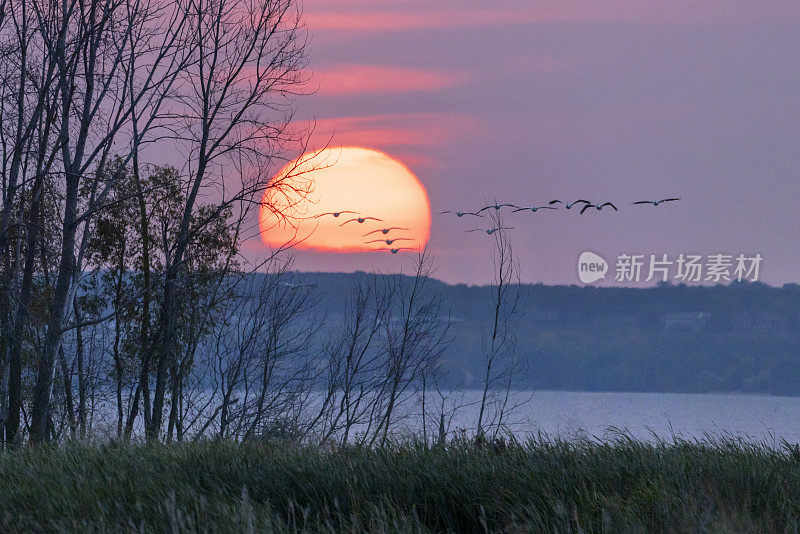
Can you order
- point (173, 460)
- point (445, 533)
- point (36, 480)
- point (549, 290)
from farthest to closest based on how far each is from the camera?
1. point (549, 290)
2. point (173, 460)
3. point (36, 480)
4. point (445, 533)

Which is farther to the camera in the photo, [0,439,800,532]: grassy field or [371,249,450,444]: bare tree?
[371,249,450,444]: bare tree

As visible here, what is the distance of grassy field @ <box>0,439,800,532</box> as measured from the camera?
18.3 feet

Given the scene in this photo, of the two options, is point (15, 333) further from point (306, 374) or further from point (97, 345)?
point (97, 345)

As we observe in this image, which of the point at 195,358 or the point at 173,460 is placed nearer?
the point at 173,460

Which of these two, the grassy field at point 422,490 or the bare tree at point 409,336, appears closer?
the grassy field at point 422,490

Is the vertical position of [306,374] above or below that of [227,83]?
below

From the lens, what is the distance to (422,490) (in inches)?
266

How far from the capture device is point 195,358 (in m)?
24.1

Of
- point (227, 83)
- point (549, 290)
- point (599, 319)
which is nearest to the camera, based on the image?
point (227, 83)

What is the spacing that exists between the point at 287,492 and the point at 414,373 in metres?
17.0

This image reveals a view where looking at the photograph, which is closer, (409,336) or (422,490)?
(422,490)

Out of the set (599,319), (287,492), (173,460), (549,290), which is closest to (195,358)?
(173,460)

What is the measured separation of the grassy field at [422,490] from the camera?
18.3ft

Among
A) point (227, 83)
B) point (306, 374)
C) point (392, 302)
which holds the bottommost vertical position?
point (306, 374)
